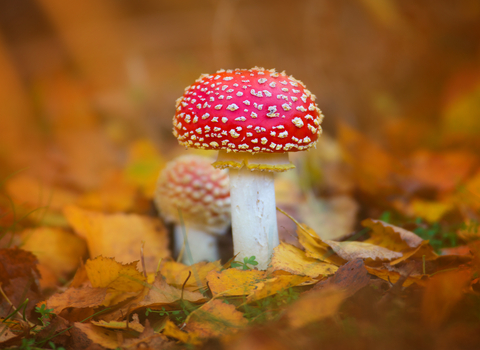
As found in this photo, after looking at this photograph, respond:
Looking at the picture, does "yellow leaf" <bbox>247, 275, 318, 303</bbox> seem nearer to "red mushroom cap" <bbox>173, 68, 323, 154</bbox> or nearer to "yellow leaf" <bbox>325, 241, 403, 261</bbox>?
"yellow leaf" <bbox>325, 241, 403, 261</bbox>

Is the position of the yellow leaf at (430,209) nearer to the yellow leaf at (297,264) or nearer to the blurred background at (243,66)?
the blurred background at (243,66)

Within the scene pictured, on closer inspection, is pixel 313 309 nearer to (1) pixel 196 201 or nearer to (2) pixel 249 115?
(2) pixel 249 115

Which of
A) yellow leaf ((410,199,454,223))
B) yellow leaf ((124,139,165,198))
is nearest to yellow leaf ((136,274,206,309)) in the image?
yellow leaf ((124,139,165,198))

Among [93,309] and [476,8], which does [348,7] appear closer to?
[476,8]

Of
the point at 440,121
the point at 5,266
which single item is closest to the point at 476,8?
the point at 440,121

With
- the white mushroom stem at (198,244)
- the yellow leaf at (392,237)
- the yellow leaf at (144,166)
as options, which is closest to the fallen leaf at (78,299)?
the white mushroom stem at (198,244)
